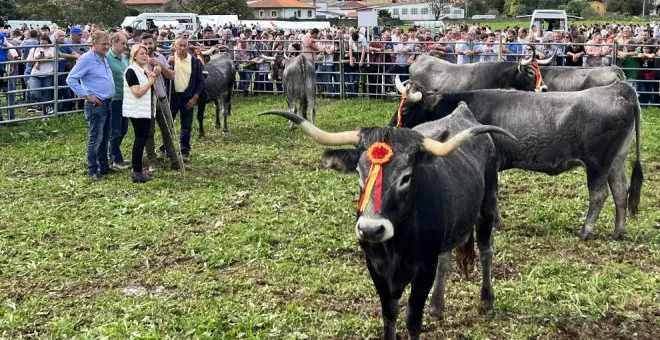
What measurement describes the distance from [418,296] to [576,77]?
357 inches

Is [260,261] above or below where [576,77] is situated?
below

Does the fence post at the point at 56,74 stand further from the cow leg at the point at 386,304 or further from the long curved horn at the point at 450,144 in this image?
the long curved horn at the point at 450,144

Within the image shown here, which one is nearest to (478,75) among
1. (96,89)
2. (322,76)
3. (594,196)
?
(594,196)

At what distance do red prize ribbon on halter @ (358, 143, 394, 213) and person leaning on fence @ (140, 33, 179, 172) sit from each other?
232 inches

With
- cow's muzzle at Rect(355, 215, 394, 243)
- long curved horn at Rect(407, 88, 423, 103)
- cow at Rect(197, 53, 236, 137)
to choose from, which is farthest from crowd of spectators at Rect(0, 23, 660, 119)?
cow's muzzle at Rect(355, 215, 394, 243)

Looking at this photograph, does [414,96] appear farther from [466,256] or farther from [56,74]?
[56,74]

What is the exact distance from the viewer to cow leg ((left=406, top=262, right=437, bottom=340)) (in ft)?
14.1

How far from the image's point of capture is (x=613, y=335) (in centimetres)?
494

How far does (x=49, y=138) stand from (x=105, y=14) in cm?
4151

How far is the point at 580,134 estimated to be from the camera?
704 cm

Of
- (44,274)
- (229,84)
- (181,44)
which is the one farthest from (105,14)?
(44,274)

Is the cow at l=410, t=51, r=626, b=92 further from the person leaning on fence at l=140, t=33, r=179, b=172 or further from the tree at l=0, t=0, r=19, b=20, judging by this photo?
the tree at l=0, t=0, r=19, b=20

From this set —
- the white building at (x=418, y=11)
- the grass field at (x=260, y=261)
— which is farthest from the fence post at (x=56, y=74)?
the white building at (x=418, y=11)

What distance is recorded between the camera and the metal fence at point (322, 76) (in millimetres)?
14828
